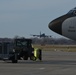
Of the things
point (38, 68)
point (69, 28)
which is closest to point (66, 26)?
point (69, 28)

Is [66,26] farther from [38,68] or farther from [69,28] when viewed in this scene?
[38,68]

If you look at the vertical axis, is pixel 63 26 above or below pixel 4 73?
above

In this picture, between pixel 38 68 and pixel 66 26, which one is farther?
pixel 38 68

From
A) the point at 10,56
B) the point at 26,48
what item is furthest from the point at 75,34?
the point at 26,48

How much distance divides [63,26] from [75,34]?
3.29 feet

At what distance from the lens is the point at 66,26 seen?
2809cm

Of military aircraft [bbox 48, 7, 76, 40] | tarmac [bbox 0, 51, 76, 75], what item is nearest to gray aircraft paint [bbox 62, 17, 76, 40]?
military aircraft [bbox 48, 7, 76, 40]

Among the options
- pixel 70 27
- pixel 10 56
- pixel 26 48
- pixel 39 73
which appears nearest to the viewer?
pixel 39 73

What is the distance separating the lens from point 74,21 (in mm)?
28125

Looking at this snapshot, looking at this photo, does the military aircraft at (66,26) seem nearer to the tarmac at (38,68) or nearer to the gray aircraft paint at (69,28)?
the gray aircraft paint at (69,28)

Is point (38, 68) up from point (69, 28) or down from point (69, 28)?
down

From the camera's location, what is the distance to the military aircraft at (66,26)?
1106 inches

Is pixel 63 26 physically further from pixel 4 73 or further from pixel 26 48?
pixel 26 48

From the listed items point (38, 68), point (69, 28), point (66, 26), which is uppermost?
point (66, 26)
